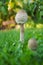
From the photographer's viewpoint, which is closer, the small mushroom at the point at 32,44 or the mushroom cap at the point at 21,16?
the small mushroom at the point at 32,44

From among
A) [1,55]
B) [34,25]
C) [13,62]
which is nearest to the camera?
[13,62]

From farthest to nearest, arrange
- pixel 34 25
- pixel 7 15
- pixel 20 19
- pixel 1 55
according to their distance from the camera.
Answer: pixel 7 15
pixel 34 25
pixel 20 19
pixel 1 55

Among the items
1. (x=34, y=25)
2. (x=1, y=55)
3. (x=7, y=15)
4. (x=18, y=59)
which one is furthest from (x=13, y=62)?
(x=7, y=15)

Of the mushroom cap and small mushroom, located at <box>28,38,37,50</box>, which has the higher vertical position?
small mushroom, located at <box>28,38,37,50</box>

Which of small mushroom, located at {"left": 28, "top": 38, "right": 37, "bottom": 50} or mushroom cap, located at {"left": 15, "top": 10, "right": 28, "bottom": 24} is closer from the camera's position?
small mushroom, located at {"left": 28, "top": 38, "right": 37, "bottom": 50}

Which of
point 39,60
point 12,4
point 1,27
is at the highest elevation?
point 39,60

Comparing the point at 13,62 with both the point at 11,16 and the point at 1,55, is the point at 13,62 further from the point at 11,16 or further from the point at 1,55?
the point at 11,16

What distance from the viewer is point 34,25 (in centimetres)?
861

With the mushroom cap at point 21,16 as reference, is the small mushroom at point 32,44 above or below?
above

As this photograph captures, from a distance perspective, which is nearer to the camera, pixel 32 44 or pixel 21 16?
pixel 32 44

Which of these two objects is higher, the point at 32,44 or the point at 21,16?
the point at 32,44

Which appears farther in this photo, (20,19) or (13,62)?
(20,19)

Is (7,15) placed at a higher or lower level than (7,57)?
lower

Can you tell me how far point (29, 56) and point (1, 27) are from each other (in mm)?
7210
